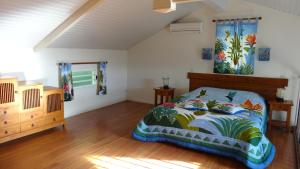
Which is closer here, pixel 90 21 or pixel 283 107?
pixel 90 21

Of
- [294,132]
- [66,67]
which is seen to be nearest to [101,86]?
[66,67]

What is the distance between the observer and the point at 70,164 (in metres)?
2.71

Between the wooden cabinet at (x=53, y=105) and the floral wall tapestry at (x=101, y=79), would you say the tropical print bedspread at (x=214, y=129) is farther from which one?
the floral wall tapestry at (x=101, y=79)

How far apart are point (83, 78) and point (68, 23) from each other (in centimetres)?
164

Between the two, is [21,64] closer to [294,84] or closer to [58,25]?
[58,25]

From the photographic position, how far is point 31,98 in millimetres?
3420

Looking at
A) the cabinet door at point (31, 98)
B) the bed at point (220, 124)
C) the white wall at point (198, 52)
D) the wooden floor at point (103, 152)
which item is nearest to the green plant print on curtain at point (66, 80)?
the wooden floor at point (103, 152)

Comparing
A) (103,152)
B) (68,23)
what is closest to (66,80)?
(68,23)

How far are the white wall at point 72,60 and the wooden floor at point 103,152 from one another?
3.19 ft

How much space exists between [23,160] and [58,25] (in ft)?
6.52

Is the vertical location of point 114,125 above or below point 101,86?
below

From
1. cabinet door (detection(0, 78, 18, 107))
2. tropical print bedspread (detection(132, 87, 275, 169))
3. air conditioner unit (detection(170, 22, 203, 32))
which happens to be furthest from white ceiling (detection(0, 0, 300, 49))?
tropical print bedspread (detection(132, 87, 275, 169))

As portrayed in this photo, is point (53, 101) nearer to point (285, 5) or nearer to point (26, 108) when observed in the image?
point (26, 108)

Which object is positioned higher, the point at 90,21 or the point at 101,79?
the point at 90,21
